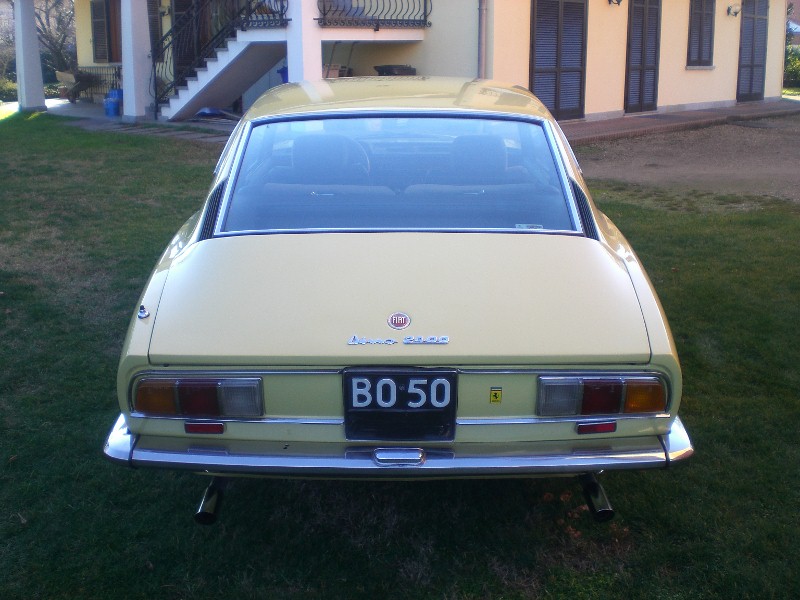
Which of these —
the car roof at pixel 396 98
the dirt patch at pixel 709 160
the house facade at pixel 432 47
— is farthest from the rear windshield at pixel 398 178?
the house facade at pixel 432 47

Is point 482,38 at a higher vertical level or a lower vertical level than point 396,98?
higher

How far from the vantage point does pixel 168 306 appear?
292 cm

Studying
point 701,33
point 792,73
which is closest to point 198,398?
point 701,33

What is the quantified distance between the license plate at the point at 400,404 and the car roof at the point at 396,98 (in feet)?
4.98

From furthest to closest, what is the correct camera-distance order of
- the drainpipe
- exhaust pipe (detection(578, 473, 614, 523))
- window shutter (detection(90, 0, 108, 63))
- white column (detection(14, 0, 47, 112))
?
1. window shutter (detection(90, 0, 108, 63))
2. white column (detection(14, 0, 47, 112))
3. the drainpipe
4. exhaust pipe (detection(578, 473, 614, 523))

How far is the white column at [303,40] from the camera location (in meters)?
13.3

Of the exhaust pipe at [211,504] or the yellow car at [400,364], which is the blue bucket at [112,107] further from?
the exhaust pipe at [211,504]

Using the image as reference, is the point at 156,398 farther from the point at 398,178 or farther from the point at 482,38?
the point at 482,38

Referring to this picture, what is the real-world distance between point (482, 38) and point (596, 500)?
1231 centimetres

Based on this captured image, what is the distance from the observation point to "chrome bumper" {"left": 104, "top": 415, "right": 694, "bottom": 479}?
271 cm

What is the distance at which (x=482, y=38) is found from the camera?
14.2 meters

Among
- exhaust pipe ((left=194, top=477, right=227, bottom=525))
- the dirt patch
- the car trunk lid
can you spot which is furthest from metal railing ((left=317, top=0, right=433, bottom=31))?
exhaust pipe ((left=194, top=477, right=227, bottom=525))

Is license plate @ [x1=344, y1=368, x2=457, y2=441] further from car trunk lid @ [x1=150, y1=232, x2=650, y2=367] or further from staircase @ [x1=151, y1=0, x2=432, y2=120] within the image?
staircase @ [x1=151, y1=0, x2=432, y2=120]

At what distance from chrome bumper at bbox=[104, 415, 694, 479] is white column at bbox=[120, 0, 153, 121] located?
Answer: 593 inches
